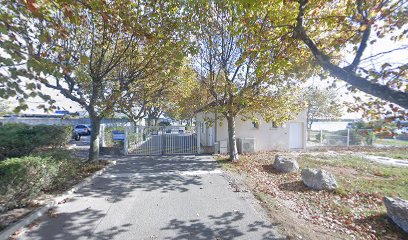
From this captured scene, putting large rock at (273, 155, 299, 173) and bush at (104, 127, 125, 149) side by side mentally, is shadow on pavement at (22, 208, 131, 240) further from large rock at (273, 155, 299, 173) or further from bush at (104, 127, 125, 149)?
bush at (104, 127, 125, 149)

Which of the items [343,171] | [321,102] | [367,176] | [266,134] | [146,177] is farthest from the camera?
[321,102]

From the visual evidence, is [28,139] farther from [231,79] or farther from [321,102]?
[321,102]

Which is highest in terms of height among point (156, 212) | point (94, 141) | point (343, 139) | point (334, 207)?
point (94, 141)

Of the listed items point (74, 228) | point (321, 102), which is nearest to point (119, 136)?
point (74, 228)

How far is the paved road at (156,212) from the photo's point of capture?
3.70m

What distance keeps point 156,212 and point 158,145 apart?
10.1m

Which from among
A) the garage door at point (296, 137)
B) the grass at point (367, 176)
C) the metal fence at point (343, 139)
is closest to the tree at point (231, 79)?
the grass at point (367, 176)

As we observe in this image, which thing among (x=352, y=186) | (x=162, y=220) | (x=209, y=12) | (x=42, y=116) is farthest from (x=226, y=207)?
(x=42, y=116)

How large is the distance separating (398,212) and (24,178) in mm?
7732

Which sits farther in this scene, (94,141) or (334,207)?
(94,141)

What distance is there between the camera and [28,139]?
9.76 m

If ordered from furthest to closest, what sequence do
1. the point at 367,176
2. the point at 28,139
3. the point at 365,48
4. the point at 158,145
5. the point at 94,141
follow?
the point at 158,145 < the point at 28,139 < the point at 94,141 < the point at 367,176 < the point at 365,48

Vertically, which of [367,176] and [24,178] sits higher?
[24,178]

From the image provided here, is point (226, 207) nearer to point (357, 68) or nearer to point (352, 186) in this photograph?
point (357, 68)
